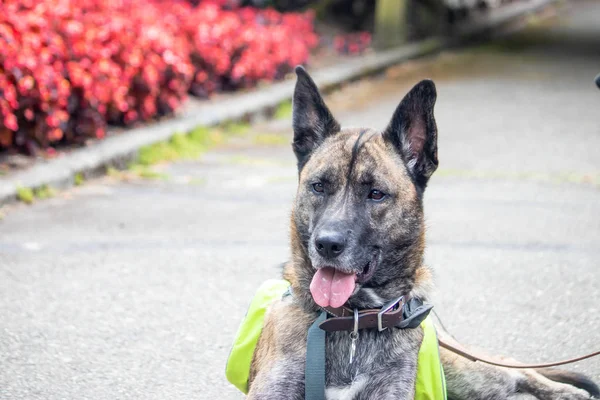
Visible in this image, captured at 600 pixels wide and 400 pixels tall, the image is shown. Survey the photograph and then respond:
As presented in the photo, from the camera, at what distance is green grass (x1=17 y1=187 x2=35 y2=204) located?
7.95 meters

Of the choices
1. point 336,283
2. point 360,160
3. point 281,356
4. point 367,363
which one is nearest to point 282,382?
point 281,356

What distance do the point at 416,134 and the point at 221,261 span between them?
9.64ft

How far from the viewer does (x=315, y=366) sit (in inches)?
150

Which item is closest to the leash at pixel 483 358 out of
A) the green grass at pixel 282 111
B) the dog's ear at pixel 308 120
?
the dog's ear at pixel 308 120

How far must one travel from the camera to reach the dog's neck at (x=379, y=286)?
13.3ft

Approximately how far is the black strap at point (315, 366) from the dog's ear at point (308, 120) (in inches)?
35.5

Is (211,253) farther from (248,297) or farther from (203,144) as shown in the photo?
(203,144)

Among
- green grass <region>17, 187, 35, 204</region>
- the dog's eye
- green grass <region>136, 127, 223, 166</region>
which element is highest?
the dog's eye

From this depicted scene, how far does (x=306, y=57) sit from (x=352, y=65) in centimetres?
99

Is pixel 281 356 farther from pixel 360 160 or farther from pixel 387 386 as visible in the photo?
pixel 360 160

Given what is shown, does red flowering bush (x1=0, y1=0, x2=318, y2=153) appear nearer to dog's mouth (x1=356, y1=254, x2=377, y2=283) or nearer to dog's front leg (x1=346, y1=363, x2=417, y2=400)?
dog's mouth (x1=356, y1=254, x2=377, y2=283)

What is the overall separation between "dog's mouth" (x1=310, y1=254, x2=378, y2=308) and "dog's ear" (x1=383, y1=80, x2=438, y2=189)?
51 cm

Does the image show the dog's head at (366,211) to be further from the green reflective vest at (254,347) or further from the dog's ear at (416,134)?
the green reflective vest at (254,347)

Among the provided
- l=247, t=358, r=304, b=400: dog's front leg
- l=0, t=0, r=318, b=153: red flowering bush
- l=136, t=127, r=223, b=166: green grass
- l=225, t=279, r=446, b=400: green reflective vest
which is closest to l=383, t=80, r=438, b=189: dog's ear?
l=225, t=279, r=446, b=400: green reflective vest
